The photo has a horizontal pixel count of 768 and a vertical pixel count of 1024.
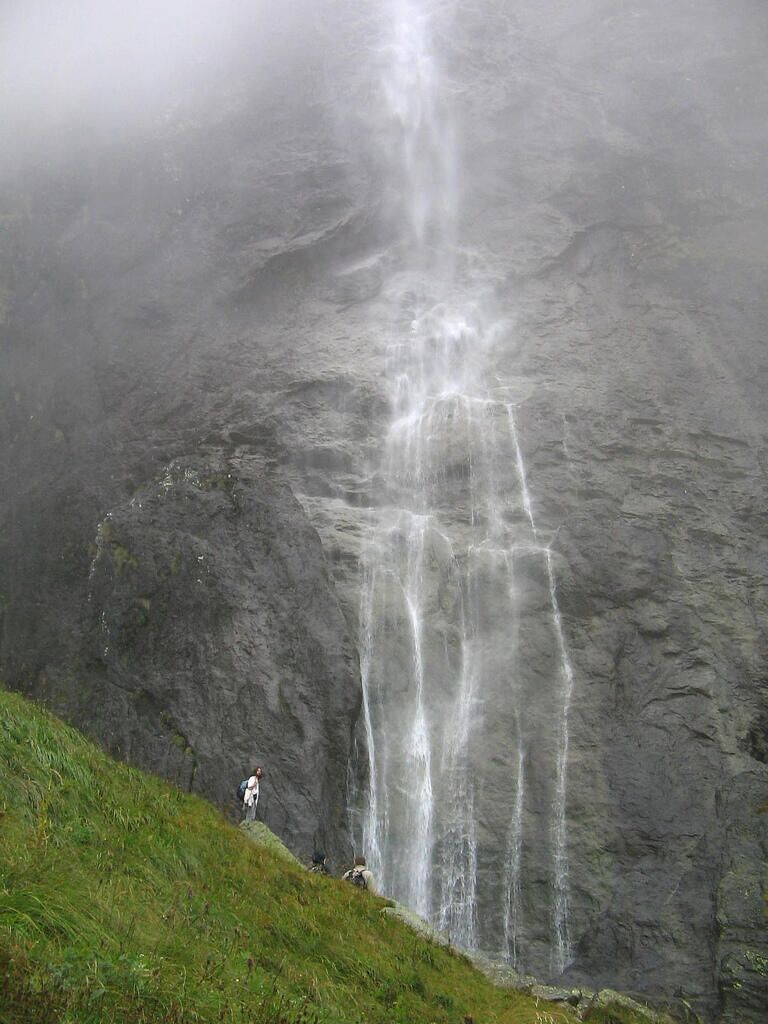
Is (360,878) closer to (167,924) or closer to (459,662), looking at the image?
(167,924)

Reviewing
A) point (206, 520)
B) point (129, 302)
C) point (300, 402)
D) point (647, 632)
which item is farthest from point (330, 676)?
point (129, 302)

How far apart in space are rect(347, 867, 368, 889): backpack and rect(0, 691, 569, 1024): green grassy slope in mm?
944

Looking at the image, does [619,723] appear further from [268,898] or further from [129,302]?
[129,302]

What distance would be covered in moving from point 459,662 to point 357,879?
7787 mm

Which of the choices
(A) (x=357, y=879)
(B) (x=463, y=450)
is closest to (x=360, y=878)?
(A) (x=357, y=879)

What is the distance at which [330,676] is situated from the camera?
18.4m

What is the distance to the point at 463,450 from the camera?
23234mm

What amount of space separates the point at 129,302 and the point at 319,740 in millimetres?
16651

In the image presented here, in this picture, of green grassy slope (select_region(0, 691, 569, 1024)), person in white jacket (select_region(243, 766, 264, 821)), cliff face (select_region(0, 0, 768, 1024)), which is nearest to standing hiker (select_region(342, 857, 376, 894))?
green grassy slope (select_region(0, 691, 569, 1024))

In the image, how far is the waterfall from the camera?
55.8 feet

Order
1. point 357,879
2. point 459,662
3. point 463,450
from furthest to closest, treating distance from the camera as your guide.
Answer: point 463,450 → point 459,662 → point 357,879

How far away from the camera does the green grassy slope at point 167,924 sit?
4.64m

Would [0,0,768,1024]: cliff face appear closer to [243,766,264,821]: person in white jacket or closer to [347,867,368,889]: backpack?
[243,766,264,821]: person in white jacket

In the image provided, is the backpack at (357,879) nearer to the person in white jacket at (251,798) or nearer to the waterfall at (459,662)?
the person in white jacket at (251,798)
